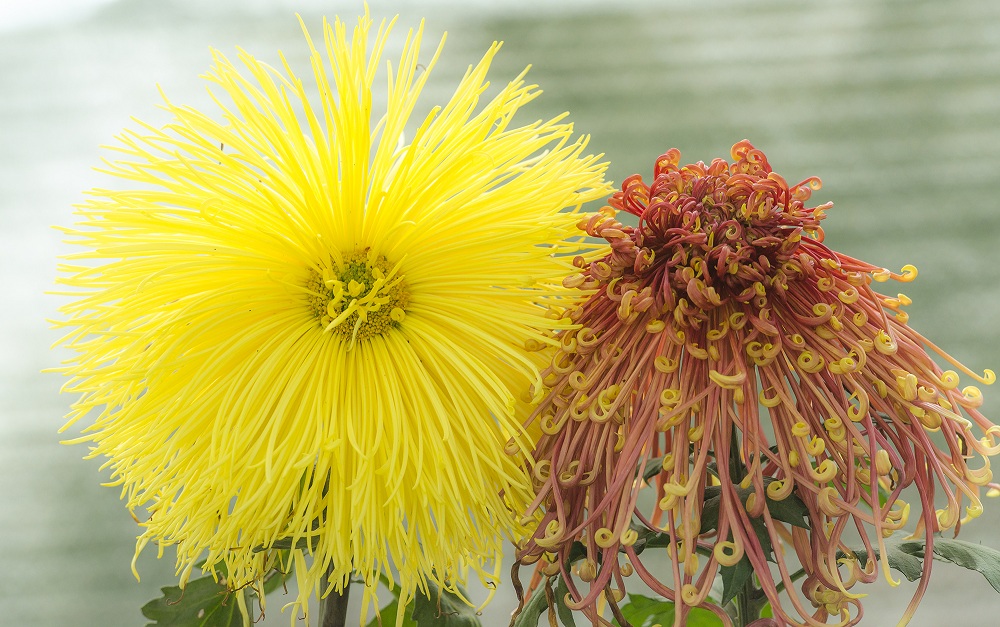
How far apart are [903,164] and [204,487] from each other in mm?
911

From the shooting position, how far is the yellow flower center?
0.40 meters

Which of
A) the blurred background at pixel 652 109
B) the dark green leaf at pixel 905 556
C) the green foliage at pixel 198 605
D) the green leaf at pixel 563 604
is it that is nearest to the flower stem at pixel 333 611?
the green foliage at pixel 198 605

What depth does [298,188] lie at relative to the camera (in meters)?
0.42

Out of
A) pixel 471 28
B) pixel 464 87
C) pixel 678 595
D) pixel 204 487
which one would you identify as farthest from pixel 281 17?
pixel 678 595

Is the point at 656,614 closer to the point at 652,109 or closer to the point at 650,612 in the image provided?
the point at 650,612

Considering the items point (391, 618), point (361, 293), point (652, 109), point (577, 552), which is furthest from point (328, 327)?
point (652, 109)

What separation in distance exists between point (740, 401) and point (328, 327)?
190 millimetres

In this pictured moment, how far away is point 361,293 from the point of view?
1.34ft

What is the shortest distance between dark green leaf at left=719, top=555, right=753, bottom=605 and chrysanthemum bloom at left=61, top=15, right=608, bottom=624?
0.10 metres

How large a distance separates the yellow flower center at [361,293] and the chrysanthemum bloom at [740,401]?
0.09 metres

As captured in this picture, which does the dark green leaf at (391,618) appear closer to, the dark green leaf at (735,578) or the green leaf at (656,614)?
the green leaf at (656,614)

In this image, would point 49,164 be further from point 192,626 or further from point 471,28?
point 192,626

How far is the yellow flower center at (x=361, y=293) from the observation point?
0.40m

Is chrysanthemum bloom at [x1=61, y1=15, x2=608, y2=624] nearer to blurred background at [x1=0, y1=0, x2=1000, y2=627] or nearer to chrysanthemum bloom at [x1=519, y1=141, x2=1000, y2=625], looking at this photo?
chrysanthemum bloom at [x1=519, y1=141, x2=1000, y2=625]
